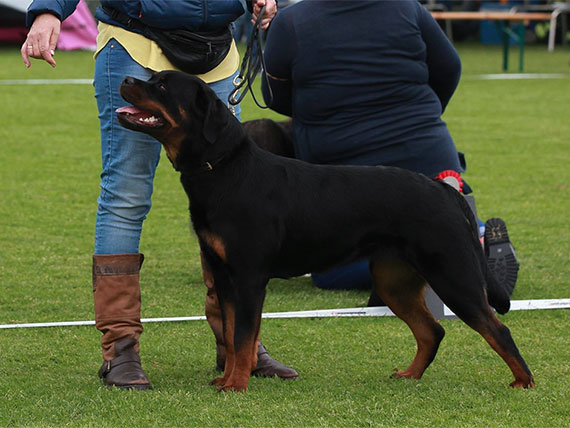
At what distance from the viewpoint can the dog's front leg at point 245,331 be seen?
132 inches

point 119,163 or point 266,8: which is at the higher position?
point 266,8

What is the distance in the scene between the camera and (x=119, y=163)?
3.58m

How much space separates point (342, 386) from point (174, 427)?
735 millimetres

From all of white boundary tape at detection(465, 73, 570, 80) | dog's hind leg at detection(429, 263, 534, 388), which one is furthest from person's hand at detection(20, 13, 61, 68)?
white boundary tape at detection(465, 73, 570, 80)

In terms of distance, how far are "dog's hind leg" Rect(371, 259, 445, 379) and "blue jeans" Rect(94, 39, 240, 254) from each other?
903mm

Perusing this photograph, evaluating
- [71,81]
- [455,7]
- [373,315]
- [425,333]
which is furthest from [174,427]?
[455,7]

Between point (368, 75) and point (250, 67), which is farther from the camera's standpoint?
point (368, 75)

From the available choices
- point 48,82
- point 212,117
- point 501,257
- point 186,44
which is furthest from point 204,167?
point 48,82

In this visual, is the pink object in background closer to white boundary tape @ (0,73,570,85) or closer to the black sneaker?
white boundary tape @ (0,73,570,85)

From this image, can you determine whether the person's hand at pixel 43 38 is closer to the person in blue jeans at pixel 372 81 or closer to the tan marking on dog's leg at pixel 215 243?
the tan marking on dog's leg at pixel 215 243

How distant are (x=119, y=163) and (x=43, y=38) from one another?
55cm

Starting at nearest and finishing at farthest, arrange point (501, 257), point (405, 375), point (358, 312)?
point (405, 375), point (358, 312), point (501, 257)

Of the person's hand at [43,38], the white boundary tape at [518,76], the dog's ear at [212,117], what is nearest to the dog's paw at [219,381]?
the dog's ear at [212,117]

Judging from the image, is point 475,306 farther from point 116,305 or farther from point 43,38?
point 43,38
